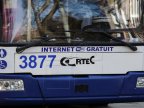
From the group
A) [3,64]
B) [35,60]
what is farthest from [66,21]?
[3,64]

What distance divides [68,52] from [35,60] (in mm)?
513

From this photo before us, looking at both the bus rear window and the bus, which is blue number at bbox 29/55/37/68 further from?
the bus rear window

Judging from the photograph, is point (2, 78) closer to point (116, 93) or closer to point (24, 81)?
point (24, 81)

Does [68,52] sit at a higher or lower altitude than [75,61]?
higher

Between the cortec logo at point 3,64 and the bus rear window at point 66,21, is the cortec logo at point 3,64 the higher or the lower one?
the lower one

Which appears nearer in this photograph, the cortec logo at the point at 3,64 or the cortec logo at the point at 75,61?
the cortec logo at the point at 3,64

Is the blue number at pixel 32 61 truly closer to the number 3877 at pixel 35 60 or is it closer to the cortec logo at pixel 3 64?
the number 3877 at pixel 35 60

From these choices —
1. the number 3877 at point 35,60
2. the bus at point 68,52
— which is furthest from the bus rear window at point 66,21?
the number 3877 at point 35,60

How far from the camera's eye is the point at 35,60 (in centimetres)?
749

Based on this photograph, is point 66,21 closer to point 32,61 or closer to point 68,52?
point 68,52

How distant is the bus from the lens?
7473 millimetres

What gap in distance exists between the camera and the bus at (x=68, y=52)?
747cm

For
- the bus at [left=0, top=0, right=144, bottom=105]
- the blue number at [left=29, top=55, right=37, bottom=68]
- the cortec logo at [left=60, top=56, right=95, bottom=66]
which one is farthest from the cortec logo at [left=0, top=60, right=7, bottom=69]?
the cortec logo at [left=60, top=56, right=95, bottom=66]

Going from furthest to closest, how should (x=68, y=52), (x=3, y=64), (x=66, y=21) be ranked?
(x=66, y=21) → (x=68, y=52) → (x=3, y=64)
